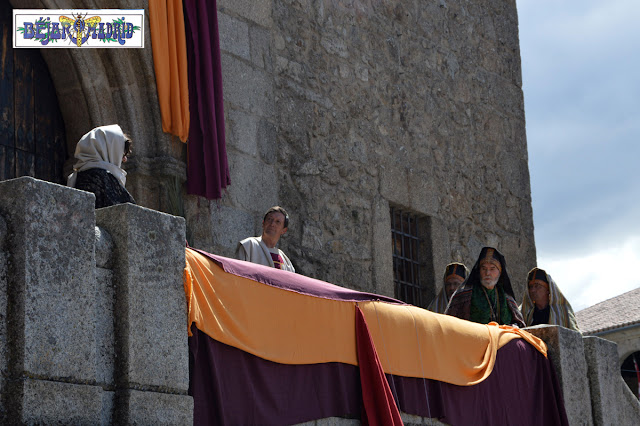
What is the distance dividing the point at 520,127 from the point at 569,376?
5118 millimetres

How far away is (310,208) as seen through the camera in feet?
27.2

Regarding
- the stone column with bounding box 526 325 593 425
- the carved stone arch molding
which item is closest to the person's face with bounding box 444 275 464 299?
the stone column with bounding box 526 325 593 425

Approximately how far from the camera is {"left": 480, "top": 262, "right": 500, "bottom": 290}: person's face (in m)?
7.38

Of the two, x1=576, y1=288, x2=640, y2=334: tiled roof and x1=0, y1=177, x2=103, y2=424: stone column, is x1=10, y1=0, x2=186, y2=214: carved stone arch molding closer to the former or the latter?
x1=0, y1=177, x2=103, y2=424: stone column

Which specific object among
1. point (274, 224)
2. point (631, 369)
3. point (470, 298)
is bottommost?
point (470, 298)

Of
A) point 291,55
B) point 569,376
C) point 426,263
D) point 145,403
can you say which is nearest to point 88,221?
point 145,403

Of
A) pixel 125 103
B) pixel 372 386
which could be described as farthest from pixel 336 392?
pixel 125 103

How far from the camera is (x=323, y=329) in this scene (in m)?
5.03

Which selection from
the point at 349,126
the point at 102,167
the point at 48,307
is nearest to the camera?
the point at 48,307

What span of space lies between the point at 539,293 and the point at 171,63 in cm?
339

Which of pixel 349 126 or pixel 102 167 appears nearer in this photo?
pixel 102 167

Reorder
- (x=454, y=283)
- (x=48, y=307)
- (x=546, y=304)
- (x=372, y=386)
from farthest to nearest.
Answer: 1. (x=454, y=283)
2. (x=546, y=304)
3. (x=372, y=386)
4. (x=48, y=307)

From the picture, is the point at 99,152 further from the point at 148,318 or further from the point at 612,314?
the point at 612,314

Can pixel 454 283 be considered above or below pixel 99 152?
above
